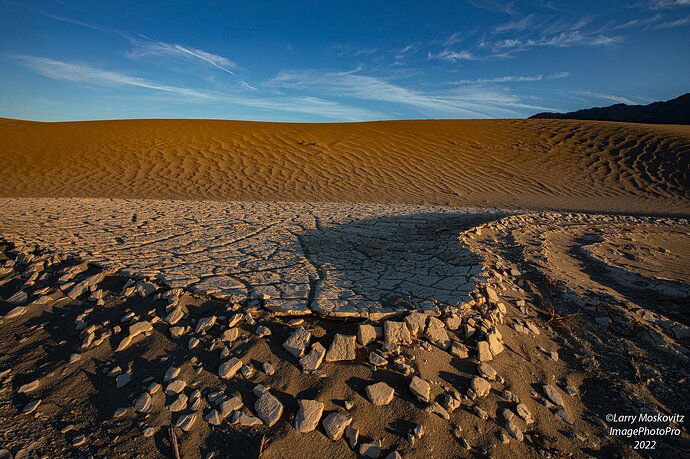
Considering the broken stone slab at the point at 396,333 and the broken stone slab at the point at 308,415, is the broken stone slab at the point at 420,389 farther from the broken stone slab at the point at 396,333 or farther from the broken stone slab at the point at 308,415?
the broken stone slab at the point at 308,415

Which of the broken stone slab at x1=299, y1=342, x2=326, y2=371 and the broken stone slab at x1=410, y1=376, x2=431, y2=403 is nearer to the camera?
the broken stone slab at x1=410, y1=376, x2=431, y2=403

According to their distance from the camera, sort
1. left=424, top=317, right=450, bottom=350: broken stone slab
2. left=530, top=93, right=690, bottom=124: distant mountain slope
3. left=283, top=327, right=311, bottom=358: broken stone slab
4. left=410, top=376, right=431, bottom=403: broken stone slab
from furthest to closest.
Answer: left=530, top=93, right=690, bottom=124: distant mountain slope < left=424, top=317, right=450, bottom=350: broken stone slab < left=283, top=327, right=311, bottom=358: broken stone slab < left=410, top=376, right=431, bottom=403: broken stone slab

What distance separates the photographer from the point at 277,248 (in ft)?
12.2

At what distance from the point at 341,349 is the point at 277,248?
196 centimetres

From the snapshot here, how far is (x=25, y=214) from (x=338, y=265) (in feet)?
15.4

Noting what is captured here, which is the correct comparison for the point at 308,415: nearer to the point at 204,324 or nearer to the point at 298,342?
the point at 298,342

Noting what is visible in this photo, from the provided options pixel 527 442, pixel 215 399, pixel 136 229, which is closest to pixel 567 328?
pixel 527 442

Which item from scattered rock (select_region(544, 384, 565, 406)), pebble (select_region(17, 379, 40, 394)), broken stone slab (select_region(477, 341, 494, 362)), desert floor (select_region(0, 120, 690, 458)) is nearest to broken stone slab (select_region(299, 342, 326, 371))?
desert floor (select_region(0, 120, 690, 458))

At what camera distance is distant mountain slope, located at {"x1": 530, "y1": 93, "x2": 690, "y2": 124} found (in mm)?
40625

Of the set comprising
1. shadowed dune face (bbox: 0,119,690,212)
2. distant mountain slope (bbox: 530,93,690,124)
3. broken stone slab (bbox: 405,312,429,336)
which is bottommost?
shadowed dune face (bbox: 0,119,690,212)

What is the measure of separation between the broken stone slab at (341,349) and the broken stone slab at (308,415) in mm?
279

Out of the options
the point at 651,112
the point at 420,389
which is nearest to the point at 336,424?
the point at 420,389

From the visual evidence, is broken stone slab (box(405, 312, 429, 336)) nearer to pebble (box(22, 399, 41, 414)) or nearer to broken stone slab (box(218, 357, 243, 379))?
broken stone slab (box(218, 357, 243, 379))

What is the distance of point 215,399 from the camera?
169 centimetres
